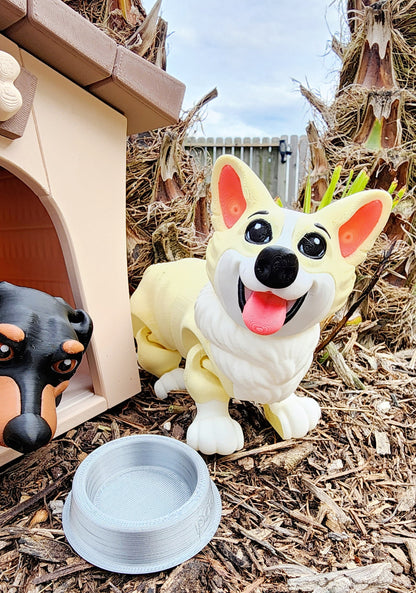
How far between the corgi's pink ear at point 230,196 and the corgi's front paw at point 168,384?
0.70 metres

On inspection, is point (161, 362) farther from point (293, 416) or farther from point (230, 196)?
point (230, 196)

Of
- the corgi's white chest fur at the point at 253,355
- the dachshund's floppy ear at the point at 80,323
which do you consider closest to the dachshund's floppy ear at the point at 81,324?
the dachshund's floppy ear at the point at 80,323

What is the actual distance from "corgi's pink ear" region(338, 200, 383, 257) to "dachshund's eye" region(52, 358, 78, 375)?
70 cm

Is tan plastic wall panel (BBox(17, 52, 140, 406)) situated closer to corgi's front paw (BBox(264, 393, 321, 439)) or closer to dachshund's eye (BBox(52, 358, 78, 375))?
dachshund's eye (BBox(52, 358, 78, 375))

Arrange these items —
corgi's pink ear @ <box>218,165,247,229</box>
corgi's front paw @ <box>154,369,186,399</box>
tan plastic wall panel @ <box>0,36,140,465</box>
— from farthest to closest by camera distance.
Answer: corgi's front paw @ <box>154,369,186,399</box>
tan plastic wall panel @ <box>0,36,140,465</box>
corgi's pink ear @ <box>218,165,247,229</box>

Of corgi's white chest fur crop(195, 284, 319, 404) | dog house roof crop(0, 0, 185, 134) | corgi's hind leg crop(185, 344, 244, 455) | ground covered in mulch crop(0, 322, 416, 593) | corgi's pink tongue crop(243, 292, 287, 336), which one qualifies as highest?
dog house roof crop(0, 0, 185, 134)

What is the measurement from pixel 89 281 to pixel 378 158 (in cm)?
139

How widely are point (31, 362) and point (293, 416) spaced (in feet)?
2.42

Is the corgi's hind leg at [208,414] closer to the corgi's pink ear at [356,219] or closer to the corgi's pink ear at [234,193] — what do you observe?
the corgi's pink ear at [234,193]

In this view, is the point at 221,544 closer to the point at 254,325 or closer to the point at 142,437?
the point at 142,437

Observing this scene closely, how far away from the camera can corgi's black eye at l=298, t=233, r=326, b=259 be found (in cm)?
94

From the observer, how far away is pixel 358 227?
3.31ft

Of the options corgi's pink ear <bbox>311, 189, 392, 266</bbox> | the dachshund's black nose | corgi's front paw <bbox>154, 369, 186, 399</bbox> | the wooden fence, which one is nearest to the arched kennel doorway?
corgi's front paw <bbox>154, 369, 186, 399</bbox>

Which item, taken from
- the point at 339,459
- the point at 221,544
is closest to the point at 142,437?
the point at 221,544
